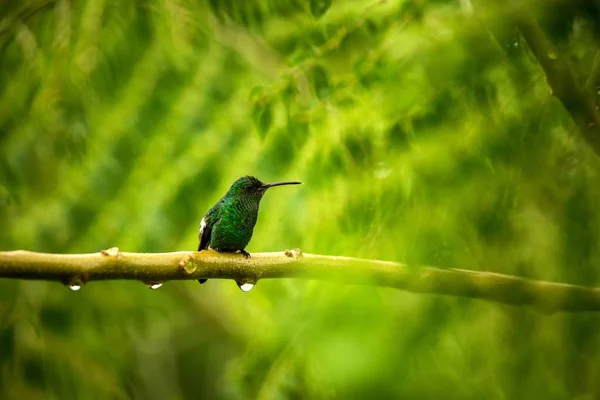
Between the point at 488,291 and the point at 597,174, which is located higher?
the point at 597,174

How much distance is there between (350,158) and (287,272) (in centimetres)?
93

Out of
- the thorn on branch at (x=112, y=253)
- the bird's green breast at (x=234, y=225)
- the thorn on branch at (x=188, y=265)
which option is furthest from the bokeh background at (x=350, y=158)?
the thorn on branch at (x=112, y=253)

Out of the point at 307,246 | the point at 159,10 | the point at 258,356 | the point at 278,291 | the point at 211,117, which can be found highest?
the point at 159,10

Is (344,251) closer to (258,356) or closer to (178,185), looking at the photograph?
(258,356)

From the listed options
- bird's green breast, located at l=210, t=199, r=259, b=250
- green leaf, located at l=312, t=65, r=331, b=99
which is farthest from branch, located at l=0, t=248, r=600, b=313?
green leaf, located at l=312, t=65, r=331, b=99

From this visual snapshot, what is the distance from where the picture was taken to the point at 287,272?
2.28 m

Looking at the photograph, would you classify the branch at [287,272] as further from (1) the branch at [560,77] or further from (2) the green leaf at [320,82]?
(2) the green leaf at [320,82]

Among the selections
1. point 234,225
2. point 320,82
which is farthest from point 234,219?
point 320,82

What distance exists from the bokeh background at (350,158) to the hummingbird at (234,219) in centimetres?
23

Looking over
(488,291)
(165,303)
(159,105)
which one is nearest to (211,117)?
(159,105)

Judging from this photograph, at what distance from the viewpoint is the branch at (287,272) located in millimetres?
1755

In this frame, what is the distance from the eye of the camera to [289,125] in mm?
3238

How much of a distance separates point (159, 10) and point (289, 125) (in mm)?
895

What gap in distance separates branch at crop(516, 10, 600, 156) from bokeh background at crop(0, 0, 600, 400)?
0.18ft
